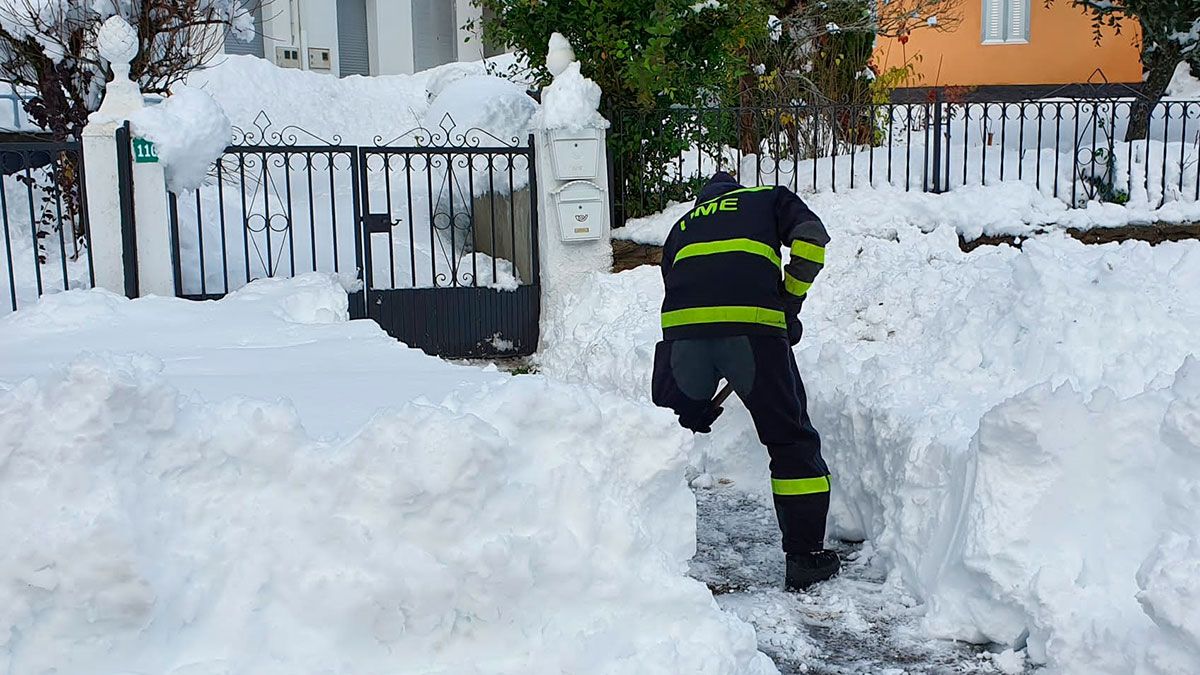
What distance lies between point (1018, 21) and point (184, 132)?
1211cm

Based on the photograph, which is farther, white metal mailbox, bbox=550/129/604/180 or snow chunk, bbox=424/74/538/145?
snow chunk, bbox=424/74/538/145

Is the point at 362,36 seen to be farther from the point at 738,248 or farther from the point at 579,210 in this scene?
the point at 738,248

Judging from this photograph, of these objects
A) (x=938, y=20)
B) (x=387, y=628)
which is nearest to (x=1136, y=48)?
(x=938, y=20)

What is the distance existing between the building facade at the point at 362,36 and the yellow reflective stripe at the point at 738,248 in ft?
46.5

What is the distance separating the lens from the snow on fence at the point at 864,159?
9.60m

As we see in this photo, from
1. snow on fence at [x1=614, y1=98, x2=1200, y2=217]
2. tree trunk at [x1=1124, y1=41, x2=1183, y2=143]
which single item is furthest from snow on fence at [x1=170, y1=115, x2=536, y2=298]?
tree trunk at [x1=1124, y1=41, x2=1183, y2=143]

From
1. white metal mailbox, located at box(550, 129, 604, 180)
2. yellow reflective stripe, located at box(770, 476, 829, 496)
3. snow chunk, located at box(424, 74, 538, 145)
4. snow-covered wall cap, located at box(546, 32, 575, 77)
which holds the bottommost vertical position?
yellow reflective stripe, located at box(770, 476, 829, 496)

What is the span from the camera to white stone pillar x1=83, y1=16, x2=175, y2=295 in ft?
27.2

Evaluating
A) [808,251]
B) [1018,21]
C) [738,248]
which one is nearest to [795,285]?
[808,251]

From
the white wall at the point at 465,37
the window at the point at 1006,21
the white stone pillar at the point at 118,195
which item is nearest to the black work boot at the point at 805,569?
the white stone pillar at the point at 118,195

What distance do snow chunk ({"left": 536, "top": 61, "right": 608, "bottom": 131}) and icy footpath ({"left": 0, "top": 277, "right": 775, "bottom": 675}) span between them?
5899mm

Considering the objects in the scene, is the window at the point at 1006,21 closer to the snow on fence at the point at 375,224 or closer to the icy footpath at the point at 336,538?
the snow on fence at the point at 375,224

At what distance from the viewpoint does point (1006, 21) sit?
1620cm

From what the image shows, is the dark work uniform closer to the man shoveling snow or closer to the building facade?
the man shoveling snow
